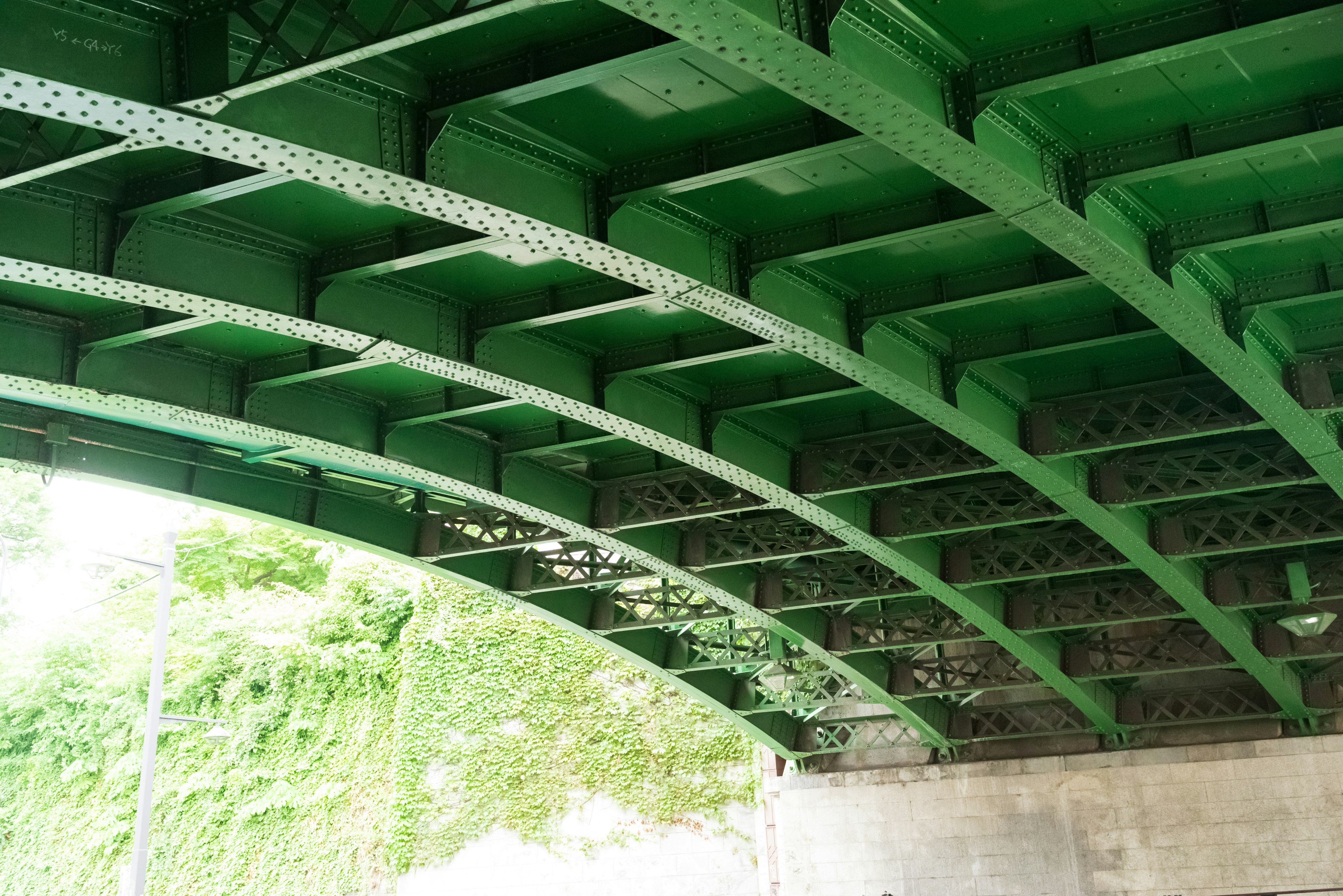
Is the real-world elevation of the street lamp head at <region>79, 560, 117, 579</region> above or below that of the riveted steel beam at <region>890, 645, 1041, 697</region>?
above

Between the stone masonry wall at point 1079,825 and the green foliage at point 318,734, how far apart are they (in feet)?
11.8

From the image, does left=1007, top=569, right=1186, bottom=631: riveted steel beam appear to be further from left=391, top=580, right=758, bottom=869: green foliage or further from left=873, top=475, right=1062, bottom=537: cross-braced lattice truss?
left=391, top=580, right=758, bottom=869: green foliage

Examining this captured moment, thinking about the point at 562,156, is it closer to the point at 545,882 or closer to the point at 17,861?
the point at 545,882

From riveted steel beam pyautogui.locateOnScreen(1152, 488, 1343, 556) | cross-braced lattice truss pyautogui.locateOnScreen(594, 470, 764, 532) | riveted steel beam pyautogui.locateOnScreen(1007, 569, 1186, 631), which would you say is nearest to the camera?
riveted steel beam pyautogui.locateOnScreen(1152, 488, 1343, 556)

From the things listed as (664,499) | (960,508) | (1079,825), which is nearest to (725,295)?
(664,499)

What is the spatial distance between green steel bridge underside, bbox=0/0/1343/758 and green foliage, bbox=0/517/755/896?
9468mm

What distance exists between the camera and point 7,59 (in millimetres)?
7480

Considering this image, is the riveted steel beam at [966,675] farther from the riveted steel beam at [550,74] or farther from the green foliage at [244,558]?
the green foliage at [244,558]

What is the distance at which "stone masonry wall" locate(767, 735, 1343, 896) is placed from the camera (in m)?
20.9

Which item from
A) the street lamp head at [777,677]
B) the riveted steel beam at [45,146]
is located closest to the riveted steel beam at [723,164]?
the riveted steel beam at [45,146]

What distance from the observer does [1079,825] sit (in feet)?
74.2

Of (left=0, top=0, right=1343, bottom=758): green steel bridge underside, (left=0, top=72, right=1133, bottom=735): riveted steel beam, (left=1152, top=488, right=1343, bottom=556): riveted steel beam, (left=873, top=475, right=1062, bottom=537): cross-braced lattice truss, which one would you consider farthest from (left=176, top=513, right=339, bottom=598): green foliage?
(left=1152, top=488, right=1343, bottom=556): riveted steel beam

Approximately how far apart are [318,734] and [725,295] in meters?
26.1

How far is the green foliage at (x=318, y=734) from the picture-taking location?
95.1 feet
